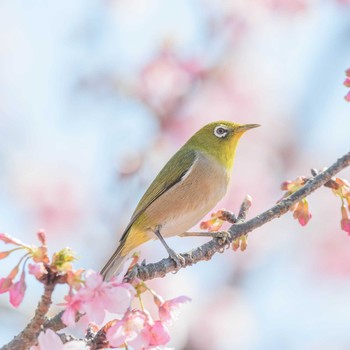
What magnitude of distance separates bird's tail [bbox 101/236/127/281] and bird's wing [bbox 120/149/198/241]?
0.41 m

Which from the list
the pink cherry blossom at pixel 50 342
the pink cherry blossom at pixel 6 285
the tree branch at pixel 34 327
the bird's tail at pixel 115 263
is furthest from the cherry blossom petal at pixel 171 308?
the bird's tail at pixel 115 263

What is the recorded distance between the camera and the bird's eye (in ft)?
19.5

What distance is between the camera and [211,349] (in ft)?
21.3

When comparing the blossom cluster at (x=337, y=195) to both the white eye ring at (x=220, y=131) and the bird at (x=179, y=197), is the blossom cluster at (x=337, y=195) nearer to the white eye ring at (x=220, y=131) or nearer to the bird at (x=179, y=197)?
the bird at (x=179, y=197)

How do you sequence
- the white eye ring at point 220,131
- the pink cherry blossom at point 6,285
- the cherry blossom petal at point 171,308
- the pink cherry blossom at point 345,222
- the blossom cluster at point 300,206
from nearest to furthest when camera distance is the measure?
the pink cherry blossom at point 6,285 < the cherry blossom petal at point 171,308 < the pink cherry blossom at point 345,222 < the blossom cluster at point 300,206 < the white eye ring at point 220,131

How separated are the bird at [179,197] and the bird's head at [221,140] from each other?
0.03 feet

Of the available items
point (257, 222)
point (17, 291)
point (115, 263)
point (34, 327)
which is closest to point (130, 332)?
point (34, 327)

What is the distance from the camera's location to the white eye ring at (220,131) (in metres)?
5.95

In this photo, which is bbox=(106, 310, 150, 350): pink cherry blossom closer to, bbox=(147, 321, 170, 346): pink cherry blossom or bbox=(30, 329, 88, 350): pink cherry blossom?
bbox=(147, 321, 170, 346): pink cherry blossom

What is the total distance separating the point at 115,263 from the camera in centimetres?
484

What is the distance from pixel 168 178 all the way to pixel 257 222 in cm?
204

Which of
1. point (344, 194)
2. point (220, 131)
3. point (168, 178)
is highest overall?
point (220, 131)

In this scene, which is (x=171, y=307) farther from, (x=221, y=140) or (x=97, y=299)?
(x=221, y=140)

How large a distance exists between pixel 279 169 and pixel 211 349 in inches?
98.1
